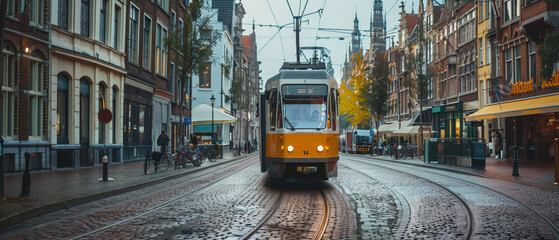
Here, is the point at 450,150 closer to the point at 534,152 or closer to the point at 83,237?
the point at 534,152

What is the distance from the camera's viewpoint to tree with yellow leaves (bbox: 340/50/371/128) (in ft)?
195

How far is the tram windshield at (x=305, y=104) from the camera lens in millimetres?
14773

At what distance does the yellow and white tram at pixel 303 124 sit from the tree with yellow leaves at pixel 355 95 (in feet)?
144

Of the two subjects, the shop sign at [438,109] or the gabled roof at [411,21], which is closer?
the shop sign at [438,109]

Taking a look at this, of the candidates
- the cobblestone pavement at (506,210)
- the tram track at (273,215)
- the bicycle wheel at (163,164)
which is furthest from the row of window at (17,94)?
the cobblestone pavement at (506,210)

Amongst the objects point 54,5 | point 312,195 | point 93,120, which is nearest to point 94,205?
point 312,195

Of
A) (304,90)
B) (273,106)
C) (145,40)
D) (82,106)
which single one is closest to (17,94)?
(82,106)

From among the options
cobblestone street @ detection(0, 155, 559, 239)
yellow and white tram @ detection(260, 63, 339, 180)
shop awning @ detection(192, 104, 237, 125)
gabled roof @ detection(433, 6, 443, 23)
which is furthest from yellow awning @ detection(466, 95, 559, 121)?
gabled roof @ detection(433, 6, 443, 23)

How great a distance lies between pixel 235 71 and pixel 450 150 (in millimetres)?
50151

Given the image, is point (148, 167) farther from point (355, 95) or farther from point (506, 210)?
point (355, 95)

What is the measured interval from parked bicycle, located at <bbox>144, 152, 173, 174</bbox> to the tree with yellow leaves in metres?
38.2

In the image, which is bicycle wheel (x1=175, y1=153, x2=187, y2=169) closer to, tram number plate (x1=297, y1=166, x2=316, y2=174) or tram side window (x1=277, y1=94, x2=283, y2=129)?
tram side window (x1=277, y1=94, x2=283, y2=129)

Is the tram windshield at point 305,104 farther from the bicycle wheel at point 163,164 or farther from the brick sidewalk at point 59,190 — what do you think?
the bicycle wheel at point 163,164

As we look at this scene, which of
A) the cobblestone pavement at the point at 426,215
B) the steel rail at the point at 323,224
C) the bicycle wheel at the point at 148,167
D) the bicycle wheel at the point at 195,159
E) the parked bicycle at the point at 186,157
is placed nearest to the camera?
the steel rail at the point at 323,224
